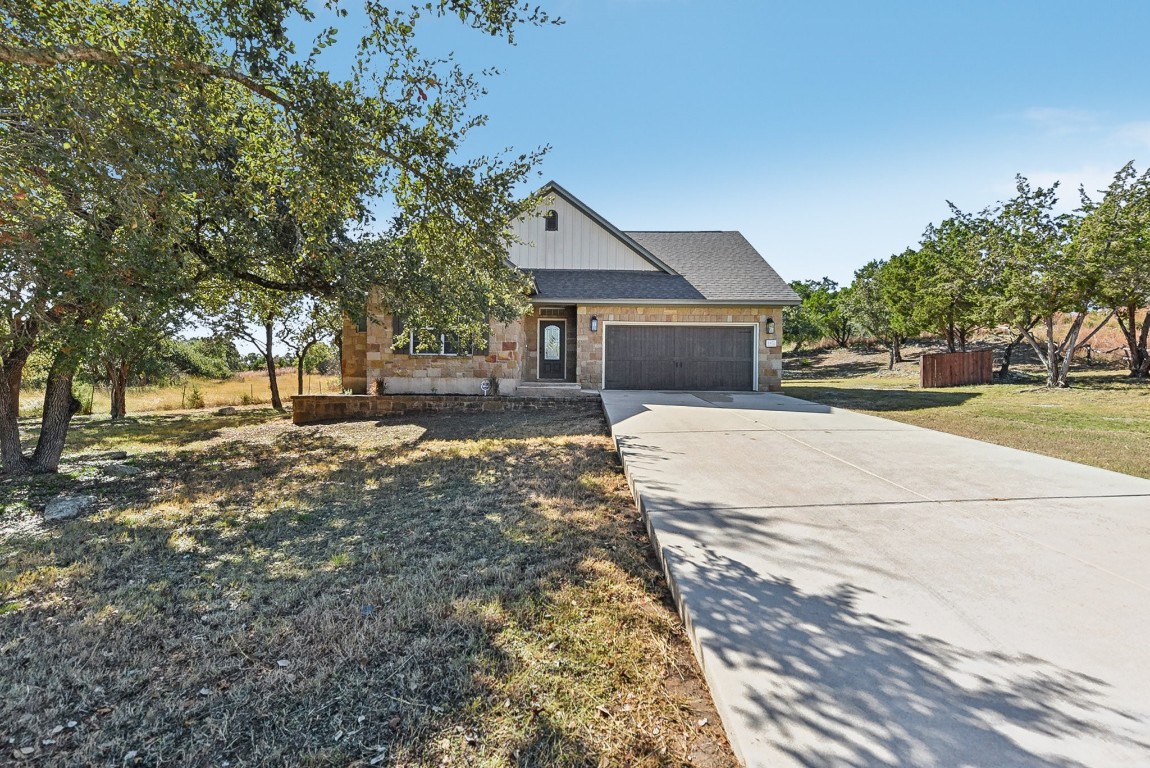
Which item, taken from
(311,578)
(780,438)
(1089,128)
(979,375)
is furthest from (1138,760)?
(979,375)

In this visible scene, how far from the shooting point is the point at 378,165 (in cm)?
595

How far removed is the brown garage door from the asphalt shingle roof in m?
0.94

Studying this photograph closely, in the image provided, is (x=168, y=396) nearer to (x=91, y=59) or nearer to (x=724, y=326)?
(x=91, y=59)

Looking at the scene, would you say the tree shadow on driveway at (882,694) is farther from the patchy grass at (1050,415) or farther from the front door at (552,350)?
the front door at (552,350)

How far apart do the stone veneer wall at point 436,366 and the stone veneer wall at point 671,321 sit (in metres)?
2.01

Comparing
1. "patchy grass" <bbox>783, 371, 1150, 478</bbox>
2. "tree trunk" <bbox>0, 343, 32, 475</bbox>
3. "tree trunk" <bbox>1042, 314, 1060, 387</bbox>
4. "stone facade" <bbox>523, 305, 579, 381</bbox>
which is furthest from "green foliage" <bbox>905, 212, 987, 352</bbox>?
"tree trunk" <bbox>0, 343, 32, 475</bbox>

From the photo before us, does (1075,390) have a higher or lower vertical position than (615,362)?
lower

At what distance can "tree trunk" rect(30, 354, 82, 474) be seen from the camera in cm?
637

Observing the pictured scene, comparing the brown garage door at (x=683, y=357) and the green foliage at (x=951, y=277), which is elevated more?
the green foliage at (x=951, y=277)

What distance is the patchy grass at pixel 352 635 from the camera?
1694 millimetres

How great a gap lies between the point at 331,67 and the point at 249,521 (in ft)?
16.1

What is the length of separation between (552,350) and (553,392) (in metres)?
2.89

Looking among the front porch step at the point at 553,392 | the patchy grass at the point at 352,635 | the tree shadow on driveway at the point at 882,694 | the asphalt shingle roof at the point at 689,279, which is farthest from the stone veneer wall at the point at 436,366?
the tree shadow on driveway at the point at 882,694

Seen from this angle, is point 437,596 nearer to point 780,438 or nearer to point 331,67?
point 780,438
